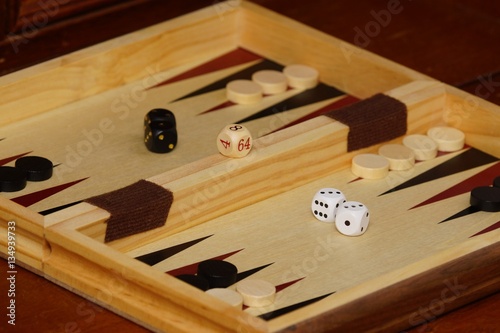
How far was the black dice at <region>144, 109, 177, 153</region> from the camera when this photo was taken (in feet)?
10.2

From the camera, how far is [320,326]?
2.42 metres

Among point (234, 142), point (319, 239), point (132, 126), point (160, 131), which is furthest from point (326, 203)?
point (132, 126)

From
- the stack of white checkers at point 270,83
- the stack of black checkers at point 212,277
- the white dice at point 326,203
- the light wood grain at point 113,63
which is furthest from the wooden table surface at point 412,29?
the stack of black checkers at point 212,277

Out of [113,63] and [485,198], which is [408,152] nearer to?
[485,198]

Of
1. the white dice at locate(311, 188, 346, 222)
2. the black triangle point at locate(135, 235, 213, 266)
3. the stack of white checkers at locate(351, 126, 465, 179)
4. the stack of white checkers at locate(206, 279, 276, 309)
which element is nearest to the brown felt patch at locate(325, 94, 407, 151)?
the stack of white checkers at locate(351, 126, 465, 179)

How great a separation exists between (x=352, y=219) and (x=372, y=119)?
0.45 metres

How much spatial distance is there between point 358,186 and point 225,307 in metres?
0.73

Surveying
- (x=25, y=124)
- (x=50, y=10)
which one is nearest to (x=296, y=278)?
(x=25, y=124)

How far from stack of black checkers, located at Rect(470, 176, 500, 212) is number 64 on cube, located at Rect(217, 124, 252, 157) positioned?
51 cm

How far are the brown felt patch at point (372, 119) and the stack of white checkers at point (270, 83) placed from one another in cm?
31

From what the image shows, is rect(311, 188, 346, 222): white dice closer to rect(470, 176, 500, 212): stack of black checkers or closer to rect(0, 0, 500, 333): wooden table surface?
rect(470, 176, 500, 212): stack of black checkers

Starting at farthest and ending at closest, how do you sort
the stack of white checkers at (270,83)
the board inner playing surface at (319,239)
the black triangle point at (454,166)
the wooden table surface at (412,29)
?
1. the wooden table surface at (412,29)
2. the stack of white checkers at (270,83)
3. the black triangle point at (454,166)
4. the board inner playing surface at (319,239)

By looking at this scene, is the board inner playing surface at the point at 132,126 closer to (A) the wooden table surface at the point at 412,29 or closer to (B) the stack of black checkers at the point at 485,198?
(A) the wooden table surface at the point at 412,29

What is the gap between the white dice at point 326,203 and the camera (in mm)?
2854
